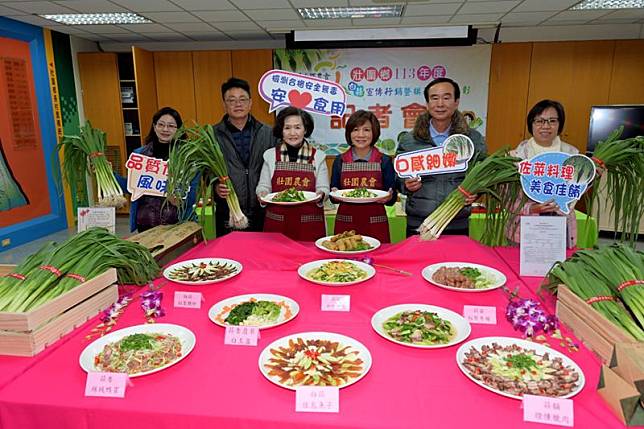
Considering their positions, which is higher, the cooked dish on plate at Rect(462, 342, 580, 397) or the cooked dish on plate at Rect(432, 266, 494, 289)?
the cooked dish on plate at Rect(432, 266, 494, 289)

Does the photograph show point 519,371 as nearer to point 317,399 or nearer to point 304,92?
point 317,399

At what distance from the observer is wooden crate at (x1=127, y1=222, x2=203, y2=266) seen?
2.17 meters

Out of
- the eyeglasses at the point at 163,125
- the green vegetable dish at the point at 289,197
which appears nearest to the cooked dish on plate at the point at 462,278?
the green vegetable dish at the point at 289,197

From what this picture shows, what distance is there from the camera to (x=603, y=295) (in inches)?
53.9

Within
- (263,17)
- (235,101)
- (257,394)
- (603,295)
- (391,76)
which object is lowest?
(257,394)

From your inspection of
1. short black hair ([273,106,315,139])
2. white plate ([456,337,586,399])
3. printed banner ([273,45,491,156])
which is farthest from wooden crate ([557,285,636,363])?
printed banner ([273,45,491,156])

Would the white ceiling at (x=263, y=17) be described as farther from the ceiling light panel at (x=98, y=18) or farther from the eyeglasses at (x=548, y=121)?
the eyeglasses at (x=548, y=121)

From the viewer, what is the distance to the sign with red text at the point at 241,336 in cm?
134

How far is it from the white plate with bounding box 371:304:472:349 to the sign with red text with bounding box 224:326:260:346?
1.27 feet

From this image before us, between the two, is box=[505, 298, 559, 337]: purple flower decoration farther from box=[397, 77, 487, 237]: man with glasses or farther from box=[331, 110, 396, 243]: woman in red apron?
box=[331, 110, 396, 243]: woman in red apron

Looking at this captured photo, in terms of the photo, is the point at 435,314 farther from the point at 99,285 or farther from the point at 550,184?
the point at 99,285

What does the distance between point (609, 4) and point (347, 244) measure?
5322 mm

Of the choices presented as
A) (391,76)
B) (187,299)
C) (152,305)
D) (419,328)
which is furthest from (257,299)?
(391,76)

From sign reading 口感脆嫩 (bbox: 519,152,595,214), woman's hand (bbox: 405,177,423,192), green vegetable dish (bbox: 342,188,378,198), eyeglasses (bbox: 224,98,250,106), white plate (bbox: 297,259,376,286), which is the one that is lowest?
white plate (bbox: 297,259,376,286)
